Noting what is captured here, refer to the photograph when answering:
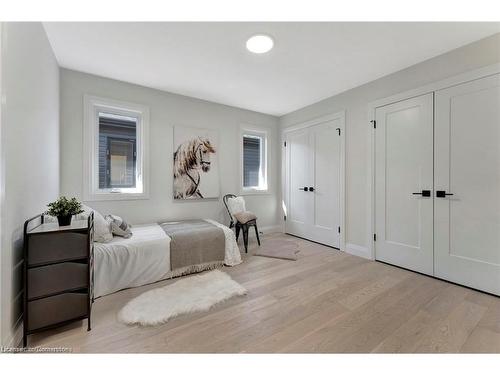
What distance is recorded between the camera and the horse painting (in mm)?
3457

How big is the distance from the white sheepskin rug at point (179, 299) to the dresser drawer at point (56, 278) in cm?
46

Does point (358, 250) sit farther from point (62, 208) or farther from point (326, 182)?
point (62, 208)

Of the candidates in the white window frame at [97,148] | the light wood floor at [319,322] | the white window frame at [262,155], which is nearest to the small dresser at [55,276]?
the light wood floor at [319,322]

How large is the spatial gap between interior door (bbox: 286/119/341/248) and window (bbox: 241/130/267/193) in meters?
0.51

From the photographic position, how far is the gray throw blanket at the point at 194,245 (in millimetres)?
2514

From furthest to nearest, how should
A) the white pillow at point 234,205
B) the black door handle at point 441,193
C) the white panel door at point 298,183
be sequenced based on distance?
the white panel door at point 298,183 < the white pillow at point 234,205 < the black door handle at point 441,193

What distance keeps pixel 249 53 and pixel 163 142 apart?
1.86 meters

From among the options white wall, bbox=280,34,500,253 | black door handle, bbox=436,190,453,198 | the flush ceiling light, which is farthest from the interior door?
the flush ceiling light

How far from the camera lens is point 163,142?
3348 mm

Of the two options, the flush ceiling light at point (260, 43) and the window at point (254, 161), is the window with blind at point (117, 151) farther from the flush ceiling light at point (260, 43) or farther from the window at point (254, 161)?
the flush ceiling light at point (260, 43)

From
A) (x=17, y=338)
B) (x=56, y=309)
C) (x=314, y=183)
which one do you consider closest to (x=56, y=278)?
(x=56, y=309)

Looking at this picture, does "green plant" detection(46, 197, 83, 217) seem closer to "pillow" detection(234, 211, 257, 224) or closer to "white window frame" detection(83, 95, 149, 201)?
"white window frame" detection(83, 95, 149, 201)
